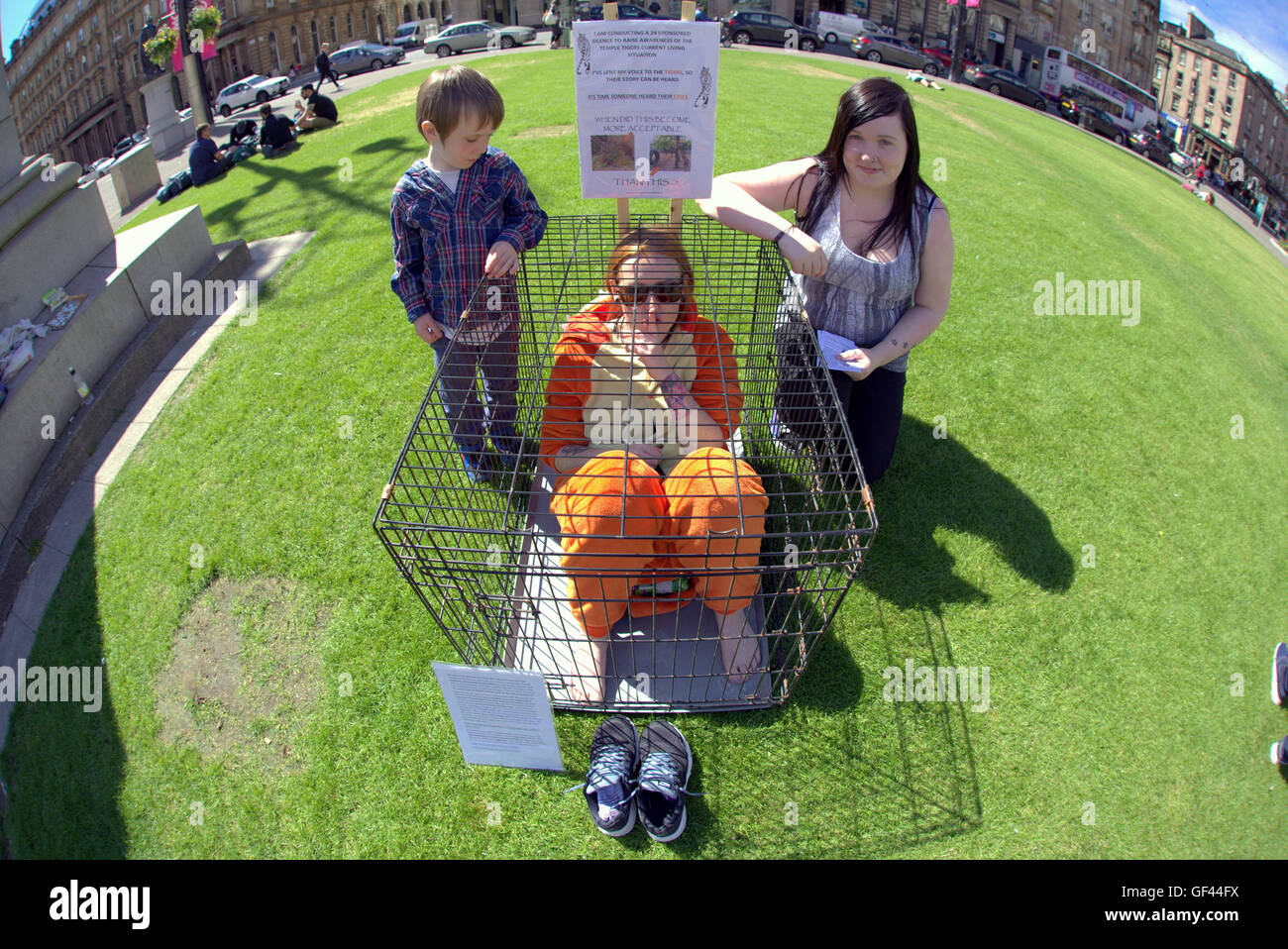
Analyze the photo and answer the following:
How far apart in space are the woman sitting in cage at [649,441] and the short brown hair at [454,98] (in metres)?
0.77

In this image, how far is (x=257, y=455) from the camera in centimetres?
393

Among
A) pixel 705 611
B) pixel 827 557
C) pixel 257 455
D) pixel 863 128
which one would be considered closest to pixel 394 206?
pixel 257 455

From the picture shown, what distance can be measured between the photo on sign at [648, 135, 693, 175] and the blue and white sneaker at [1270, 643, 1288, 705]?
10.6 ft

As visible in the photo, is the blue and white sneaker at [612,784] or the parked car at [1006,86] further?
the parked car at [1006,86]

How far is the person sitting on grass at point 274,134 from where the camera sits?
404 inches

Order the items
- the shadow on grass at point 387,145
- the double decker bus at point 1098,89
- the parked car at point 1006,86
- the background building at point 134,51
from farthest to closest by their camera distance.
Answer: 1. the background building at point 134,51
2. the double decker bus at point 1098,89
3. the parked car at point 1006,86
4. the shadow on grass at point 387,145

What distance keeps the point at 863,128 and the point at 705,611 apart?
2.02 meters

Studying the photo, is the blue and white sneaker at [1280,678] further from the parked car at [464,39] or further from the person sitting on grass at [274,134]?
the parked car at [464,39]

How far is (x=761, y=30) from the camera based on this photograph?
23234 millimetres

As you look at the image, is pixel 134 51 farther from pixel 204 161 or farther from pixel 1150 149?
pixel 1150 149

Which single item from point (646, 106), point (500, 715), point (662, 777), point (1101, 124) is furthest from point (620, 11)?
point (662, 777)

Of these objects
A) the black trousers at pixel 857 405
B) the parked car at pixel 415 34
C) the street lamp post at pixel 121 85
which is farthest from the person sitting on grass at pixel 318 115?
the street lamp post at pixel 121 85

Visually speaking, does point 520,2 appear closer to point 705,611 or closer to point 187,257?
point 187,257

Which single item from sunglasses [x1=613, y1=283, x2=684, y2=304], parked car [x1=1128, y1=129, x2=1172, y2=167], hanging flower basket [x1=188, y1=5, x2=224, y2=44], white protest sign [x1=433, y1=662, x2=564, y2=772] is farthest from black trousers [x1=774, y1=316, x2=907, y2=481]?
parked car [x1=1128, y1=129, x2=1172, y2=167]
